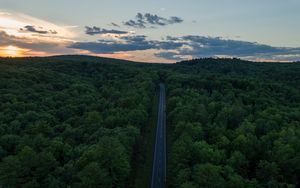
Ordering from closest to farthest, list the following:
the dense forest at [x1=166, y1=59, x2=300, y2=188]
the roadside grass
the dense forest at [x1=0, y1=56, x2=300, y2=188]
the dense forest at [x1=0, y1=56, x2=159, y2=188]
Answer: the dense forest at [x1=0, y1=56, x2=159, y2=188] < the dense forest at [x1=0, y1=56, x2=300, y2=188] < the dense forest at [x1=166, y1=59, x2=300, y2=188] < the roadside grass

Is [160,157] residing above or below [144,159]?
below

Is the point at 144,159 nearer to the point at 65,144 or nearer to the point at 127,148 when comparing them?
the point at 127,148

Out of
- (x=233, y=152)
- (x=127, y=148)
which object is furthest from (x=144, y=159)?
(x=233, y=152)

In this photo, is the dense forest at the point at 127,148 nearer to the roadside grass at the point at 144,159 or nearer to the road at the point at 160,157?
the roadside grass at the point at 144,159

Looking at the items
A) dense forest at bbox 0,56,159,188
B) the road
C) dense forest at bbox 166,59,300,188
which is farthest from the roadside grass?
dense forest at bbox 166,59,300,188

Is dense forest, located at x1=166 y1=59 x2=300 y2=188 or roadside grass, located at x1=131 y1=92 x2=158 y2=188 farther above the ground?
dense forest, located at x1=166 y1=59 x2=300 y2=188

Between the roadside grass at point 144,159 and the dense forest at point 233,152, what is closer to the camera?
the dense forest at point 233,152

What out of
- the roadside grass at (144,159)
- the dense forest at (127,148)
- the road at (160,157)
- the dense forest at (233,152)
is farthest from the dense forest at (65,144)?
the dense forest at (233,152)

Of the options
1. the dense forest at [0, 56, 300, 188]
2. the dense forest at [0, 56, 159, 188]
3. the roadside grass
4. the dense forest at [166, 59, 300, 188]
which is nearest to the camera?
the dense forest at [0, 56, 159, 188]

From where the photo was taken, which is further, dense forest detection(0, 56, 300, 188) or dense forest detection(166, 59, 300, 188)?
dense forest detection(166, 59, 300, 188)

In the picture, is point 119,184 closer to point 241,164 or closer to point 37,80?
point 241,164

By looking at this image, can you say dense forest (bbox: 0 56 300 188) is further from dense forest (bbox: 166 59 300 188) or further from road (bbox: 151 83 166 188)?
road (bbox: 151 83 166 188)

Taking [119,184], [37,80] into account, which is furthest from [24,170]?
[37,80]
